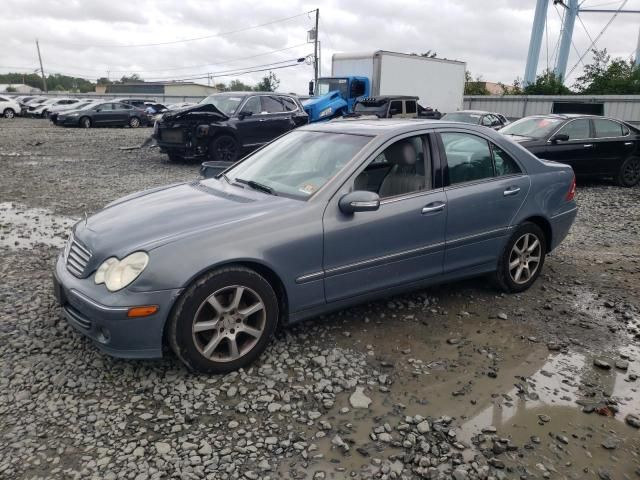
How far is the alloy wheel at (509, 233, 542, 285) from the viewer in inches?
180

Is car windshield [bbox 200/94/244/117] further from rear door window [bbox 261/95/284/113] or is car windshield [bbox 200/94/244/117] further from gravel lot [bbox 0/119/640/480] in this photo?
gravel lot [bbox 0/119/640/480]

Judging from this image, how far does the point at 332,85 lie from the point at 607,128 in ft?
40.4

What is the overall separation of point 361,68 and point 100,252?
760 inches

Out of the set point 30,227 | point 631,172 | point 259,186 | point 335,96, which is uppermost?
point 335,96

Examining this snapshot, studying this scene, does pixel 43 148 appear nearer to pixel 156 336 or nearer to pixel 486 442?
pixel 156 336

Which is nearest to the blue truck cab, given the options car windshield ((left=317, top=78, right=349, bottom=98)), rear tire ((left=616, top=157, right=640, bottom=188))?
car windshield ((left=317, top=78, right=349, bottom=98))

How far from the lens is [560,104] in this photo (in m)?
23.6

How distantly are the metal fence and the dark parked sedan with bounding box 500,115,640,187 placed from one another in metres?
13.0

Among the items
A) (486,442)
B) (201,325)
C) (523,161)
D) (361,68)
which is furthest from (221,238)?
(361,68)

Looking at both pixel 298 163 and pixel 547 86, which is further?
pixel 547 86

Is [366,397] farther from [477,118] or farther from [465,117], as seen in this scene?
[465,117]

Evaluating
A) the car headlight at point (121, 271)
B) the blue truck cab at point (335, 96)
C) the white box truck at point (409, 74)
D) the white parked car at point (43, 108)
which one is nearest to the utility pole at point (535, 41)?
the white box truck at point (409, 74)

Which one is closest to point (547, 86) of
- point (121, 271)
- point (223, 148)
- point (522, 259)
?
point (223, 148)

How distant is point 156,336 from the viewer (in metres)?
3.04
